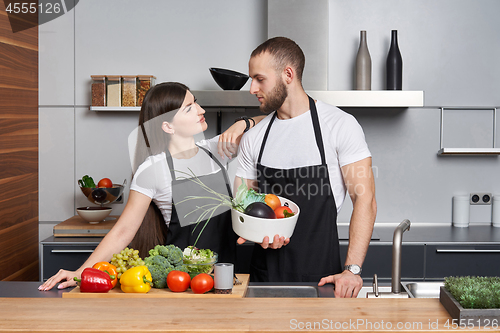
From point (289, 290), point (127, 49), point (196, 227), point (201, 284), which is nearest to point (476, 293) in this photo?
point (289, 290)

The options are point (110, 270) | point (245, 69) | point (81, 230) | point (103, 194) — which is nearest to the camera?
point (110, 270)

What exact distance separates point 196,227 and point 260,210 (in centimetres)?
49

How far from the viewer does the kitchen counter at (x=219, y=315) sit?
2.83 feet

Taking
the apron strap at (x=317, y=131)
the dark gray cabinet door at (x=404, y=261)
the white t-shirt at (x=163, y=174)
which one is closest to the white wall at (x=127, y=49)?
the white t-shirt at (x=163, y=174)

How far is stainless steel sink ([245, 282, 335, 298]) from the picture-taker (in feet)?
3.98

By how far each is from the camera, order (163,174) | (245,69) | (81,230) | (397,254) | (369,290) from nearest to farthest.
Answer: (397,254)
(369,290)
(163,174)
(81,230)
(245,69)

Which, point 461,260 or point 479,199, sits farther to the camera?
point 479,199

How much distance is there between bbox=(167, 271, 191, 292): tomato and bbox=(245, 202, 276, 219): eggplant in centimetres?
28

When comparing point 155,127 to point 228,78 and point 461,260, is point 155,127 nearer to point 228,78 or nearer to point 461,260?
point 228,78

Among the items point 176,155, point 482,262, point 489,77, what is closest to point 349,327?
point 176,155

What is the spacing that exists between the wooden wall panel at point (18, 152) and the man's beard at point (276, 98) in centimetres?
160

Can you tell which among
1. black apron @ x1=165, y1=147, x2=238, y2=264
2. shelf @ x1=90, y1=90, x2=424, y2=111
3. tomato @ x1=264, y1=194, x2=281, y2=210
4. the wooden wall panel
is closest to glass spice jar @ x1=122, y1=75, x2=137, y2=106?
shelf @ x1=90, y1=90, x2=424, y2=111

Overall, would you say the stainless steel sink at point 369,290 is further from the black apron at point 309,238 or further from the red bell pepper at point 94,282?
the red bell pepper at point 94,282

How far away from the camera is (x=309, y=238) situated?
1.71 meters
